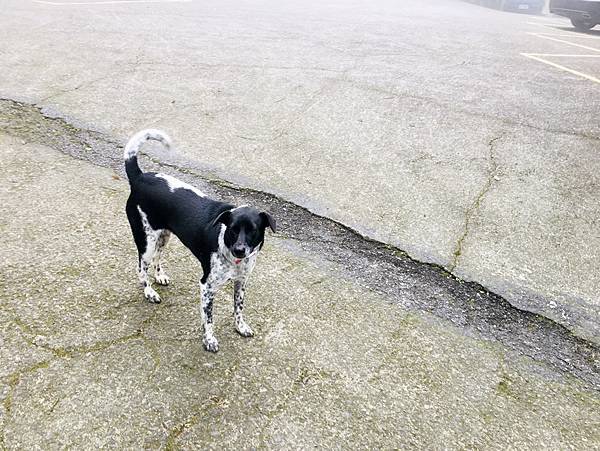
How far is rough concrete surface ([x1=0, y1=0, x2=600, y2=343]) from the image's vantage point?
Result: 4457 mm

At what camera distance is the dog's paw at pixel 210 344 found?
316cm

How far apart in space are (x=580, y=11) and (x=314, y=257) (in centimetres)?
1375

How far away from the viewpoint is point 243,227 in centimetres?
273

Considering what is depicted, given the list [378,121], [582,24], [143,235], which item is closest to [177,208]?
[143,235]

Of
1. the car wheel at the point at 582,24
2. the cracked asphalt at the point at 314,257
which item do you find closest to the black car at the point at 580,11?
the car wheel at the point at 582,24

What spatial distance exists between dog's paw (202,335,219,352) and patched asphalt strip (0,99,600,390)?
125 cm

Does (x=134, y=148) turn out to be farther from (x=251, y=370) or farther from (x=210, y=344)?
(x=251, y=370)

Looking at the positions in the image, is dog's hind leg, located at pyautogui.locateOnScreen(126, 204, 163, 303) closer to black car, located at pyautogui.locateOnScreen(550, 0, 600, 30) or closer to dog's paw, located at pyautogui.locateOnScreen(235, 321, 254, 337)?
dog's paw, located at pyautogui.locateOnScreen(235, 321, 254, 337)

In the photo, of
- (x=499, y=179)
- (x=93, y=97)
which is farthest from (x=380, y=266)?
(x=93, y=97)

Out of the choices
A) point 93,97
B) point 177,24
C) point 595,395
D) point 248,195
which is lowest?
point 595,395

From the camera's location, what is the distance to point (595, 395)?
3107 millimetres

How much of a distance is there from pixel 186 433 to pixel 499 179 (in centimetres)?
415

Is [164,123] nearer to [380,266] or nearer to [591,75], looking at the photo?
[380,266]

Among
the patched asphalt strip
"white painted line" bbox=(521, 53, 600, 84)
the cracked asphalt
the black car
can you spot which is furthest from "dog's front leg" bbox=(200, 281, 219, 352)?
the black car
